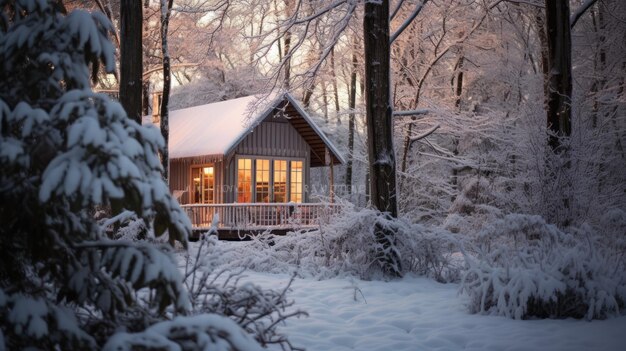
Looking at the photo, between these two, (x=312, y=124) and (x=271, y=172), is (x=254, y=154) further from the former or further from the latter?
(x=312, y=124)

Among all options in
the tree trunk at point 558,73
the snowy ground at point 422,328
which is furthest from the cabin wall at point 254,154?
the snowy ground at point 422,328

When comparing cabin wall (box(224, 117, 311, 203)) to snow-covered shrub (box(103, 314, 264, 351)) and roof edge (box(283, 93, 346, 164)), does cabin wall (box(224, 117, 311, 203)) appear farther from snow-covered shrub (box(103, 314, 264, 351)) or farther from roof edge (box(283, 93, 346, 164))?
snow-covered shrub (box(103, 314, 264, 351))

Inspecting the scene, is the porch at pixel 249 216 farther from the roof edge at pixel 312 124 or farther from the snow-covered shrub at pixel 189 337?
the snow-covered shrub at pixel 189 337

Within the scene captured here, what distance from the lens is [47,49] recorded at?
300cm

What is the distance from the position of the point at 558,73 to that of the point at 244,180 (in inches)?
526

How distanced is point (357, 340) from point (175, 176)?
1961cm

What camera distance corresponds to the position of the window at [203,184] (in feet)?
74.6

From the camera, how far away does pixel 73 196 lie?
2.59 m

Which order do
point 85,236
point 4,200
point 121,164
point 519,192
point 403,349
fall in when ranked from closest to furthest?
point 121,164
point 4,200
point 85,236
point 403,349
point 519,192

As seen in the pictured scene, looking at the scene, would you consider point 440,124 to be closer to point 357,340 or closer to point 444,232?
point 444,232

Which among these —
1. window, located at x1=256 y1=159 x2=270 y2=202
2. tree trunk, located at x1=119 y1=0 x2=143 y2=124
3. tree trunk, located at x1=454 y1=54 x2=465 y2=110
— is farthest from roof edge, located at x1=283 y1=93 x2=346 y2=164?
tree trunk, located at x1=119 y1=0 x2=143 y2=124

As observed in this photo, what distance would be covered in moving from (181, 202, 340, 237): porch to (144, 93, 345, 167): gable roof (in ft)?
6.08

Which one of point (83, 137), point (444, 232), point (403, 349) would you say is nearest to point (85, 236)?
point (83, 137)

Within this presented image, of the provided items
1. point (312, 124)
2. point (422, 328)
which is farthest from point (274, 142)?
point (422, 328)
